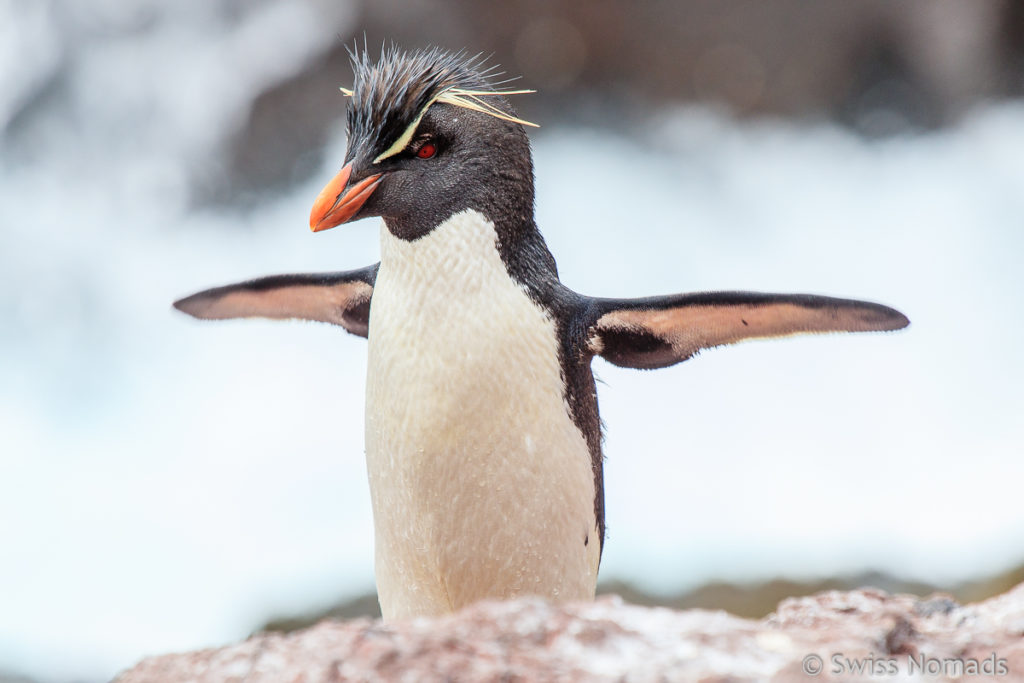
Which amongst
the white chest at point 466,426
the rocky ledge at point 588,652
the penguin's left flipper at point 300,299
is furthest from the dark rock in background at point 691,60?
the rocky ledge at point 588,652

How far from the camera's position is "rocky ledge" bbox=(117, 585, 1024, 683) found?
0.51 m

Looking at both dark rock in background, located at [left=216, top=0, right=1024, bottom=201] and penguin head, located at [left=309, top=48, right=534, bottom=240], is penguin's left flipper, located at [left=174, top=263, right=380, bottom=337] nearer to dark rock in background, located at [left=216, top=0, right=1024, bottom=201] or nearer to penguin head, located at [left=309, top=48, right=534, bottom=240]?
penguin head, located at [left=309, top=48, right=534, bottom=240]

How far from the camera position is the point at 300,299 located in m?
1.24

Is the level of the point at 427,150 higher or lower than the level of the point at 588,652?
higher

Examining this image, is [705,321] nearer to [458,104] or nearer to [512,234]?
[512,234]

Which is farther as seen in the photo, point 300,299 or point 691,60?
point 691,60

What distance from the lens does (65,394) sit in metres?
2.47

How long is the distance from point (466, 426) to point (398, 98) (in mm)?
379

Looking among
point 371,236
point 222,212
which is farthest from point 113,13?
point 371,236

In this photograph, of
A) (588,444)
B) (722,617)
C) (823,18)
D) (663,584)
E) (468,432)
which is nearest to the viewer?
(722,617)

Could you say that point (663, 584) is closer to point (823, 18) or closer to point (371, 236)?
point (371, 236)

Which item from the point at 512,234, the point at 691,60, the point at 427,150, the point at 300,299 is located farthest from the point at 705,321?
Answer: the point at 691,60

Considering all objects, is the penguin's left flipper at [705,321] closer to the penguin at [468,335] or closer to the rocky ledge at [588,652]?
the penguin at [468,335]

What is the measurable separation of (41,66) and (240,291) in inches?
59.7
